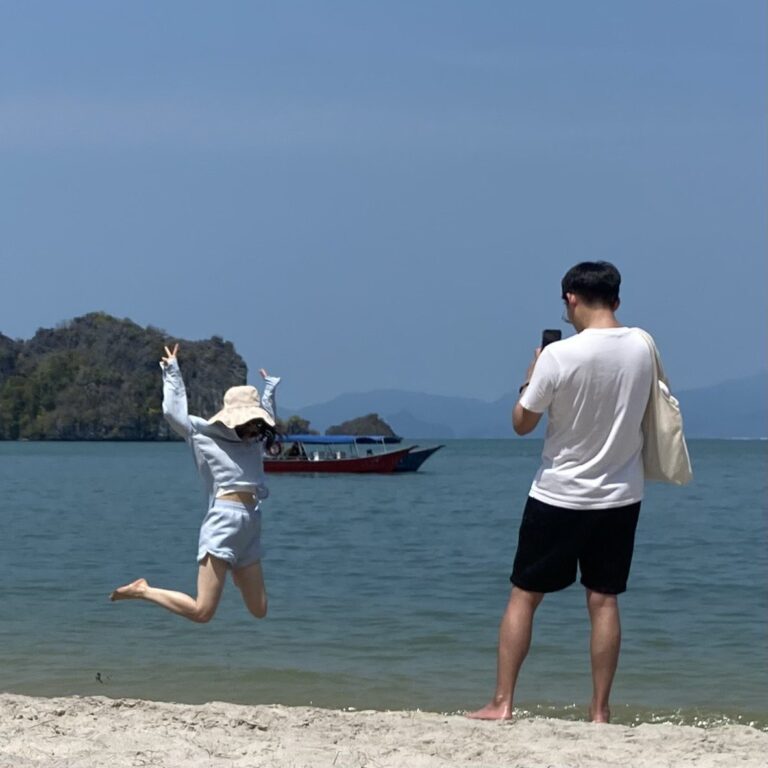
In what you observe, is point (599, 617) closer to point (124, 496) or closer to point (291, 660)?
point (291, 660)

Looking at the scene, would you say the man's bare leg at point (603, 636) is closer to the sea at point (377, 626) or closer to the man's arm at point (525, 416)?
the man's arm at point (525, 416)

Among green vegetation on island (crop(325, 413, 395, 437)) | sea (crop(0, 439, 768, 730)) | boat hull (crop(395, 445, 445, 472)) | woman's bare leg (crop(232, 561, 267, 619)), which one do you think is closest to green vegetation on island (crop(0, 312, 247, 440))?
green vegetation on island (crop(325, 413, 395, 437))

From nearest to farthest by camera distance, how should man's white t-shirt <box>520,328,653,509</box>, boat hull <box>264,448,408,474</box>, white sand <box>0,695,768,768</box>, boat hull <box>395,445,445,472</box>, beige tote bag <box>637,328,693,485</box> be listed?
1. white sand <box>0,695,768,768</box>
2. man's white t-shirt <box>520,328,653,509</box>
3. beige tote bag <box>637,328,693,485</box>
4. boat hull <box>264,448,408,474</box>
5. boat hull <box>395,445,445,472</box>

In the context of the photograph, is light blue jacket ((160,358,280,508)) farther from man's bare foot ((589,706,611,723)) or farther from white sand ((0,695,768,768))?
man's bare foot ((589,706,611,723))

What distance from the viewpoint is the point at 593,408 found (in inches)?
242

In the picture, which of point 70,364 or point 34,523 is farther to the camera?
point 70,364

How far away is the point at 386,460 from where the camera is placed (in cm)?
5828

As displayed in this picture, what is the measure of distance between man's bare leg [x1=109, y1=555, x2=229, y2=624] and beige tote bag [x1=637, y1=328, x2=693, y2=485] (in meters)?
2.01

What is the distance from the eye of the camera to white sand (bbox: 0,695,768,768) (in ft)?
19.0

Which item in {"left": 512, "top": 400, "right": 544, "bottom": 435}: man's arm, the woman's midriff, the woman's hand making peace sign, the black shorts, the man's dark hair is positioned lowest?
the black shorts

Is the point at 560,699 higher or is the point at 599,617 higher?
the point at 599,617

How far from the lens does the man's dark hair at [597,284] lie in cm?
631

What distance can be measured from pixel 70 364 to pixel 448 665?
544 feet

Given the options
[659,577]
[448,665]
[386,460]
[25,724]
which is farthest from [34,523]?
[386,460]
